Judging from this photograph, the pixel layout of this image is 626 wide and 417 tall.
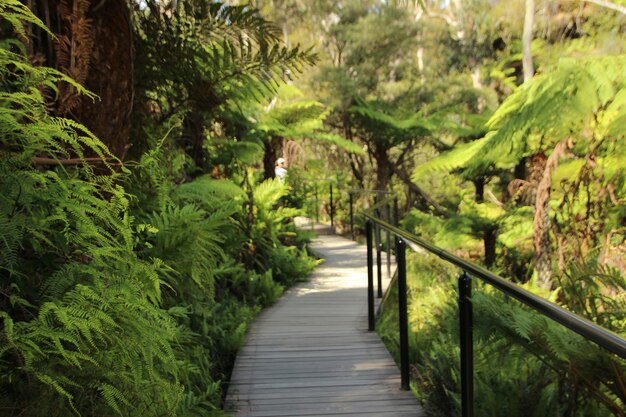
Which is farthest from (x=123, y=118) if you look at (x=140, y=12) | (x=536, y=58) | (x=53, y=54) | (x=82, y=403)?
(x=536, y=58)

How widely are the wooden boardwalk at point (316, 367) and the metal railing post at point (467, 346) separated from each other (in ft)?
2.36

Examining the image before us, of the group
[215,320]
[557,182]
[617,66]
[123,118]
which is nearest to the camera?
[123,118]

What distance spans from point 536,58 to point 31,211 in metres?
12.6

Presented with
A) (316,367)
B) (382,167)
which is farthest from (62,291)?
(382,167)

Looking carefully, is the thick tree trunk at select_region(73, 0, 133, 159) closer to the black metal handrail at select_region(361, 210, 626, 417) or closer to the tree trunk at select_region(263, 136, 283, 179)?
the black metal handrail at select_region(361, 210, 626, 417)

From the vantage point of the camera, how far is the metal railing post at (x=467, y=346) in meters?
2.18

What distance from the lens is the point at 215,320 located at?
14.2ft

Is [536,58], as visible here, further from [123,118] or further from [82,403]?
[82,403]

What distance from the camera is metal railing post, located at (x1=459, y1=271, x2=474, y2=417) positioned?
2.18 m

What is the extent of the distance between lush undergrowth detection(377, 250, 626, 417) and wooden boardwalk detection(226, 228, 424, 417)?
0.81ft

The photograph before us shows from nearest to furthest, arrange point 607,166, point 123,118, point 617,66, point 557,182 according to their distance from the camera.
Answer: point 123,118, point 617,66, point 607,166, point 557,182

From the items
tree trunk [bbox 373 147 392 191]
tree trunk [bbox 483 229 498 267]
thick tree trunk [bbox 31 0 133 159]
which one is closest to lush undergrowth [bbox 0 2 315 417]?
thick tree trunk [bbox 31 0 133 159]

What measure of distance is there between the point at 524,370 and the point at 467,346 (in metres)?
1.33

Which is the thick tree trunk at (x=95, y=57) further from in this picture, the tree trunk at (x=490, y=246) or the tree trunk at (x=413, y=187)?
the tree trunk at (x=413, y=187)
